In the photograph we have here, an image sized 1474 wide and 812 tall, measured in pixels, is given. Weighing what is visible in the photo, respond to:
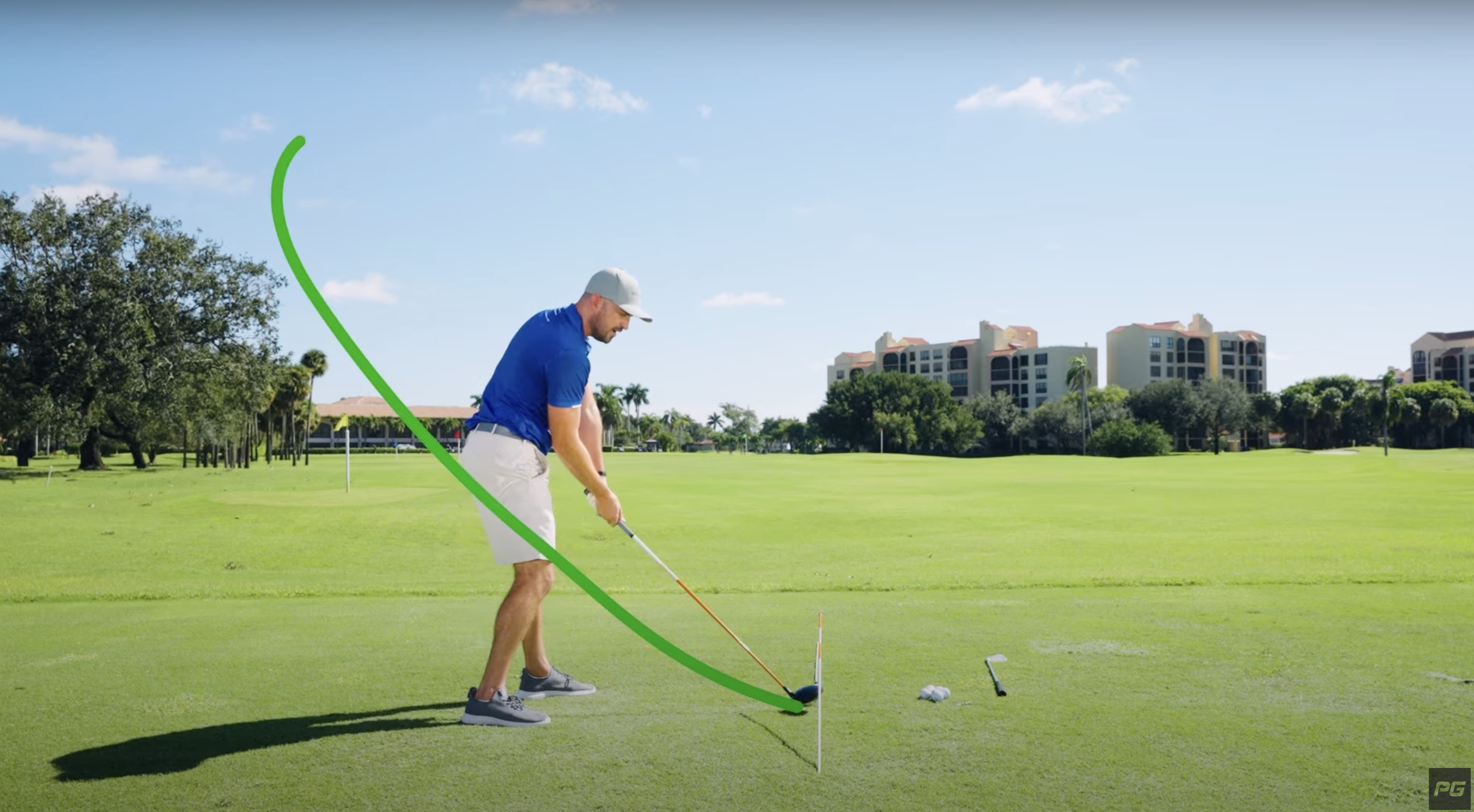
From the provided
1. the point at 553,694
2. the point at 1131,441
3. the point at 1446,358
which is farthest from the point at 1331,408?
the point at 553,694

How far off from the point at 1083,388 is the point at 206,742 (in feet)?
464

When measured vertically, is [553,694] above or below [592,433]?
below

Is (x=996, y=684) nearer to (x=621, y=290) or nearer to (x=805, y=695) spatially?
(x=805, y=695)

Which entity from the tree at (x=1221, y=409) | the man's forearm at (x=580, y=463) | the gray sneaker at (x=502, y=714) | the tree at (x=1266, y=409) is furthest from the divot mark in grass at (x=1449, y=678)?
the tree at (x=1266, y=409)

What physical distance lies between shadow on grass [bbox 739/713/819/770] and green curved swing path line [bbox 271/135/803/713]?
0.13 meters

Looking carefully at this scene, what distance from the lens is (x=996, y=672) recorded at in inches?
272

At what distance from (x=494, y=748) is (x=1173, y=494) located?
35.9m

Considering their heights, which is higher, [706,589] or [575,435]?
[575,435]

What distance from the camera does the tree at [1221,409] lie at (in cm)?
12575

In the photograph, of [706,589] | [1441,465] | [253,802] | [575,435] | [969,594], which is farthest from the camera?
[1441,465]

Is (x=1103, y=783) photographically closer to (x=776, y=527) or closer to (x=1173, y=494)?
(x=776, y=527)

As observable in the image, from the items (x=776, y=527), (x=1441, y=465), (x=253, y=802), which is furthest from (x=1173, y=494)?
(x=253, y=802)

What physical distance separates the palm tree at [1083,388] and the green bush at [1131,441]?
563 inches

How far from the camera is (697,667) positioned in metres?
5.42
